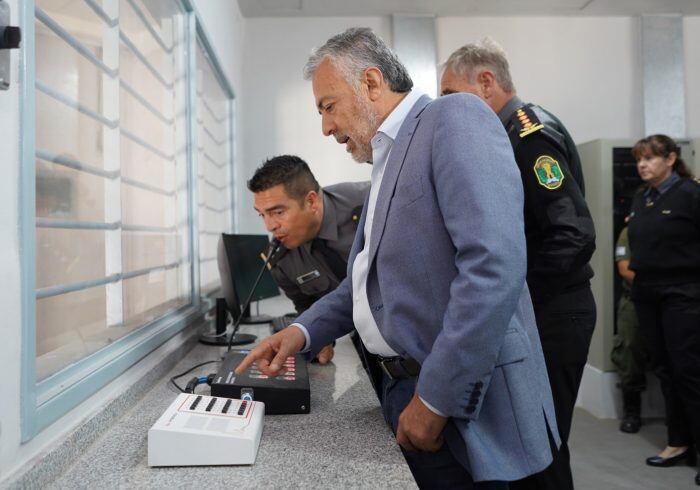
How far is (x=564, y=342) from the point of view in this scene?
1527mm

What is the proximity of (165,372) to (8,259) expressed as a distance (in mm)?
729

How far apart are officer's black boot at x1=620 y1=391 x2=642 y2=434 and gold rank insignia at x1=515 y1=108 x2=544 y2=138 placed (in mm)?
2358

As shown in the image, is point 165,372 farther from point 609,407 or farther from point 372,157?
point 609,407

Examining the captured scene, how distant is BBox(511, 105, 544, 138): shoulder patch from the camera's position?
154cm

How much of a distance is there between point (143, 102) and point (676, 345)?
247cm

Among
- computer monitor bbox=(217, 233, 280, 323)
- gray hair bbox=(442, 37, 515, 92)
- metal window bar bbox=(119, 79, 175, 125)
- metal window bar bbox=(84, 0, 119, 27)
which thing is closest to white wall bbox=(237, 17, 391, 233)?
computer monitor bbox=(217, 233, 280, 323)

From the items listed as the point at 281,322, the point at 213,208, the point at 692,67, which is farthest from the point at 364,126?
the point at 692,67

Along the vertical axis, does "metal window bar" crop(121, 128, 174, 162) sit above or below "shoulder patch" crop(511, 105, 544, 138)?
below

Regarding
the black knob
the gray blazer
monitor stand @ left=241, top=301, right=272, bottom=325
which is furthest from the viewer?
monitor stand @ left=241, top=301, right=272, bottom=325

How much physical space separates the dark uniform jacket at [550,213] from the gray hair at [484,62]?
7.8 inches

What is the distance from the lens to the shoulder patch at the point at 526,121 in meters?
1.54

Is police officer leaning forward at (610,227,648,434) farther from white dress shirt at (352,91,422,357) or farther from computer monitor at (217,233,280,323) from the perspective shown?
white dress shirt at (352,91,422,357)

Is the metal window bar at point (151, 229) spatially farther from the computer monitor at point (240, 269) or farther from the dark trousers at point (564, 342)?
the dark trousers at point (564, 342)

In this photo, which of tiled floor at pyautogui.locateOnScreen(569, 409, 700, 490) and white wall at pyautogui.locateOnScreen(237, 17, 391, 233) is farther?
white wall at pyautogui.locateOnScreen(237, 17, 391, 233)
